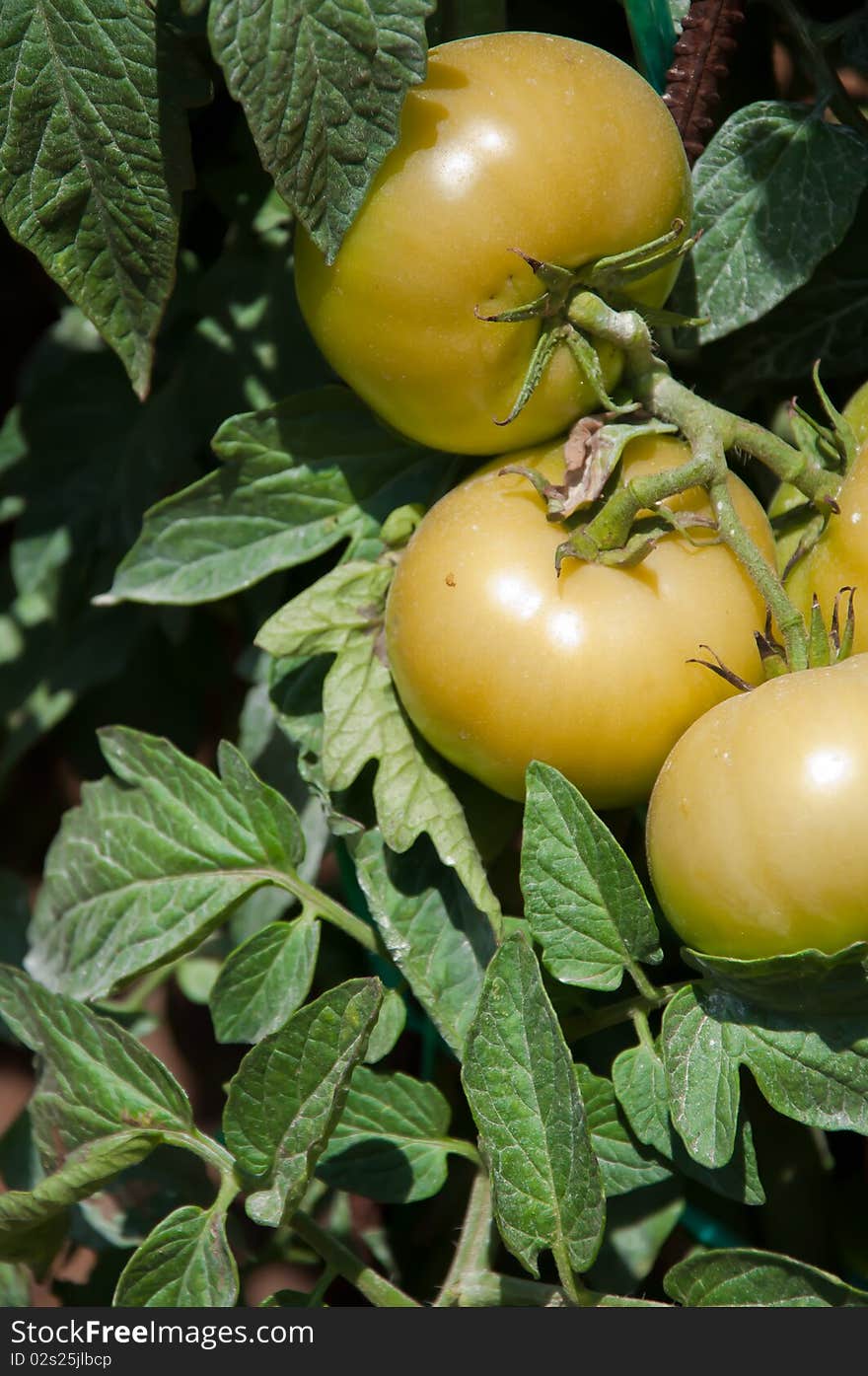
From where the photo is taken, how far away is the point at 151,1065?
1.98 ft

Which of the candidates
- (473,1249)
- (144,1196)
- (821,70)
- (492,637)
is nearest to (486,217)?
(492,637)

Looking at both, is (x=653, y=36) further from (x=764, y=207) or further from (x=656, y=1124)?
(x=656, y=1124)

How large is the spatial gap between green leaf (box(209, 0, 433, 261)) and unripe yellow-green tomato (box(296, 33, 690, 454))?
0.02 m

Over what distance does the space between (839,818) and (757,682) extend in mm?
97

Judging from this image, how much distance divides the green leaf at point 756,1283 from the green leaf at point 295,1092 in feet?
0.54

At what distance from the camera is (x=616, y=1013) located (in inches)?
23.7

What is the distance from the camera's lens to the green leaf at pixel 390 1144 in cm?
64

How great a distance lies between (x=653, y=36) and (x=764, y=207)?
3.8 inches

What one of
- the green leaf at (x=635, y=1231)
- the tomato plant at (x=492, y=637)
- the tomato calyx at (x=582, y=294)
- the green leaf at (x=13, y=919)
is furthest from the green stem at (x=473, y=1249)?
the green leaf at (x=13, y=919)

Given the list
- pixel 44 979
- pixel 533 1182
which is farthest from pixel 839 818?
pixel 44 979

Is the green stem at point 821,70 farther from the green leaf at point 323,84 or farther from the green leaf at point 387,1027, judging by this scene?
the green leaf at point 387,1027

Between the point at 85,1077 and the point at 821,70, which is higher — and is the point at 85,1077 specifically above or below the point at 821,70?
below

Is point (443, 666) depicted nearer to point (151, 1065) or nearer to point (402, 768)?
point (402, 768)

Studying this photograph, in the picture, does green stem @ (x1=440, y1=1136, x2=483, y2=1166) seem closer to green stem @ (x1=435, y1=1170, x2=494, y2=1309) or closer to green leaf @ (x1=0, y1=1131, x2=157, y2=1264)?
green stem @ (x1=435, y1=1170, x2=494, y2=1309)
